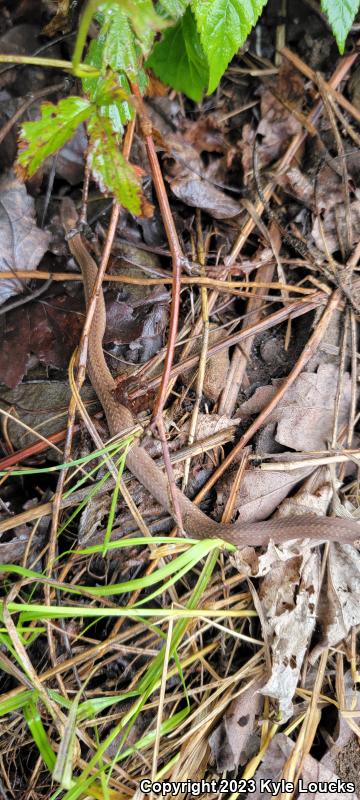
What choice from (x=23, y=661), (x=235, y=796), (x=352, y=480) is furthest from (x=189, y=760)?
(x=352, y=480)

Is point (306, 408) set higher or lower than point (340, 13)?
lower

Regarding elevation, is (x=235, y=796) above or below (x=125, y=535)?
below

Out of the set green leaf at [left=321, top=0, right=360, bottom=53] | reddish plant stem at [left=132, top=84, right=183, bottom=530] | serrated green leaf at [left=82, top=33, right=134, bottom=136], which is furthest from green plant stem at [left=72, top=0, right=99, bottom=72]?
green leaf at [left=321, top=0, right=360, bottom=53]

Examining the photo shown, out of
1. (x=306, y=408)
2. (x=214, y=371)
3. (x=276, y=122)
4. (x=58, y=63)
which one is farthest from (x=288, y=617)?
(x=276, y=122)

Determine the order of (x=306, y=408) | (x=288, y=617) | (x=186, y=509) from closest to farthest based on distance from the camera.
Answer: (x=288, y=617) → (x=186, y=509) → (x=306, y=408)

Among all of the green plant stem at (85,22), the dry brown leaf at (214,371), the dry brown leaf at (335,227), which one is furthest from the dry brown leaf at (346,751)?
the green plant stem at (85,22)

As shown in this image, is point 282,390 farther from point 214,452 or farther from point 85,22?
point 85,22

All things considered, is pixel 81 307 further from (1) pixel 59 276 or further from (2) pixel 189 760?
(2) pixel 189 760

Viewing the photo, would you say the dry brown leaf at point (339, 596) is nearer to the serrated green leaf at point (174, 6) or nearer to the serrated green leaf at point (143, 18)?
the serrated green leaf at point (143, 18)
